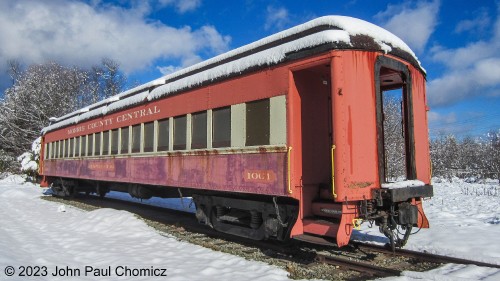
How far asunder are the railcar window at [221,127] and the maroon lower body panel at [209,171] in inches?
10.5

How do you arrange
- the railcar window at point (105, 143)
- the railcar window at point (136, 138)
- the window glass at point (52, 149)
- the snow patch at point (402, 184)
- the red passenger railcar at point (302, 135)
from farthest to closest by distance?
the window glass at point (52, 149), the railcar window at point (105, 143), the railcar window at point (136, 138), the snow patch at point (402, 184), the red passenger railcar at point (302, 135)

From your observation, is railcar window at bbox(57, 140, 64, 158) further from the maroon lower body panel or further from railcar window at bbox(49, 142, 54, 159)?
the maroon lower body panel

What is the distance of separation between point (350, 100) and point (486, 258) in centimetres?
311

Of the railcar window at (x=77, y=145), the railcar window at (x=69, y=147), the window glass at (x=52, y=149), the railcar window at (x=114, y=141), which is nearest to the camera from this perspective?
the railcar window at (x=114, y=141)

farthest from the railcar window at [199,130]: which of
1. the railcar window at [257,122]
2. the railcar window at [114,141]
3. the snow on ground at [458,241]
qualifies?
the railcar window at [114,141]

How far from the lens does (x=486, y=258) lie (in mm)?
5738

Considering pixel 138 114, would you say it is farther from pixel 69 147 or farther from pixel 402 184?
pixel 69 147

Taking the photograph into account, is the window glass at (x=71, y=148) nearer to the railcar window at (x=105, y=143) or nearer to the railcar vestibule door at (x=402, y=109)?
the railcar window at (x=105, y=143)

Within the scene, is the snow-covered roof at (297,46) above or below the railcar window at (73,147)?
above

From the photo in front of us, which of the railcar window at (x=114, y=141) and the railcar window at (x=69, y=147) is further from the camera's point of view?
the railcar window at (x=69, y=147)

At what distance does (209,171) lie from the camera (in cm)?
743

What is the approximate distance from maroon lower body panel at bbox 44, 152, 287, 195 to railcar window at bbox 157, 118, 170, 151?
0.86 ft

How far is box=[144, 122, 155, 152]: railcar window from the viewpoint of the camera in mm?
9617

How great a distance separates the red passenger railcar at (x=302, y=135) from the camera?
5.46 m
